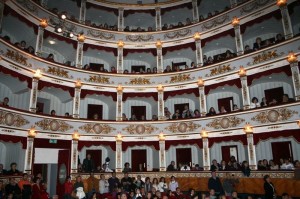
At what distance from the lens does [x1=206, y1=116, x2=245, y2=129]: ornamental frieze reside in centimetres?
1842

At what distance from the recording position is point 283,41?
1716cm

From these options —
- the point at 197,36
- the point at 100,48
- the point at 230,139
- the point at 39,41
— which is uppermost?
the point at 197,36

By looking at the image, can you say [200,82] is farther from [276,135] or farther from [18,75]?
[18,75]

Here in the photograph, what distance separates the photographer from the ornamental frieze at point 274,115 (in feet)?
53.0

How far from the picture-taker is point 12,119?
15711mm

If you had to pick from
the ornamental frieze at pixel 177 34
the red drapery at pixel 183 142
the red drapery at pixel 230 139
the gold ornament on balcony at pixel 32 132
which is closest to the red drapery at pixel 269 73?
the red drapery at pixel 230 139

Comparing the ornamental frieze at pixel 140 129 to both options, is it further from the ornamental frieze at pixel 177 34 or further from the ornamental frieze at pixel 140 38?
the ornamental frieze at pixel 177 34

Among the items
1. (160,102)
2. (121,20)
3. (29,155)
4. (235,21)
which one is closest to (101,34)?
(121,20)

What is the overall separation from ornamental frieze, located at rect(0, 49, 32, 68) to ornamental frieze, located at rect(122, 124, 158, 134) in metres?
8.67

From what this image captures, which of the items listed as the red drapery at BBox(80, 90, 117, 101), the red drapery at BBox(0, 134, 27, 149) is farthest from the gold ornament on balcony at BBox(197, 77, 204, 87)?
the red drapery at BBox(0, 134, 27, 149)

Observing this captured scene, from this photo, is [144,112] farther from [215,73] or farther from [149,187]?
[149,187]

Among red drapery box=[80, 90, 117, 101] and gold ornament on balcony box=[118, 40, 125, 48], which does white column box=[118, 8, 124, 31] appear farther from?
red drapery box=[80, 90, 117, 101]

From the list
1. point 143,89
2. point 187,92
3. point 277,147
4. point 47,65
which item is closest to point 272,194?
point 277,147

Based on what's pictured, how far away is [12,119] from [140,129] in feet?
31.0
